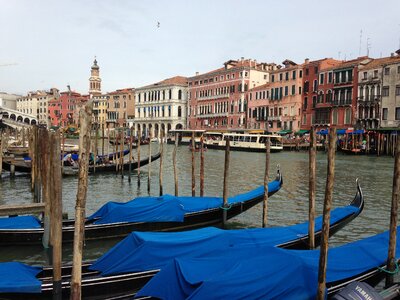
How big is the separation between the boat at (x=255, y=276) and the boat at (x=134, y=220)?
9.31 ft

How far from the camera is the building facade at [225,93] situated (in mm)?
39406

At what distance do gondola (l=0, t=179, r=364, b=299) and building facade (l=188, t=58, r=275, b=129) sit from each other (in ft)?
116

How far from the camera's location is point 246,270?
3393 millimetres

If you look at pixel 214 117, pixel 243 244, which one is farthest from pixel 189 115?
pixel 243 244

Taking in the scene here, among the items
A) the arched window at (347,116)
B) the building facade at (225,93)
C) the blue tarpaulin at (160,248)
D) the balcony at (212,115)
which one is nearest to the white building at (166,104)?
the building facade at (225,93)

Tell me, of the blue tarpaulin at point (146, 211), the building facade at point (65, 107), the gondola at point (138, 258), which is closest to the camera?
the gondola at point (138, 258)

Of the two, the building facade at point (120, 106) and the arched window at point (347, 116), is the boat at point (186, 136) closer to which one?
the arched window at point (347, 116)

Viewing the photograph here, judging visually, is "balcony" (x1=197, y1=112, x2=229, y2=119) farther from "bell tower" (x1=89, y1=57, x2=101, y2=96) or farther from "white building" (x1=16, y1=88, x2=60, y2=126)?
"white building" (x1=16, y1=88, x2=60, y2=126)

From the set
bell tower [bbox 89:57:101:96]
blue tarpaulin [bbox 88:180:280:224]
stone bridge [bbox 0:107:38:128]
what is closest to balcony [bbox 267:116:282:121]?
blue tarpaulin [bbox 88:180:280:224]

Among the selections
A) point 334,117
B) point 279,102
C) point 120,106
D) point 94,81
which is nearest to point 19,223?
point 334,117

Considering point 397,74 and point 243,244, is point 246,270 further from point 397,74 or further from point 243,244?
point 397,74

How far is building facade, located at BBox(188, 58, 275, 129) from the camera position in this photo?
39.4 meters

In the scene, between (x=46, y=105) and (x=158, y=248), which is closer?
(x=158, y=248)

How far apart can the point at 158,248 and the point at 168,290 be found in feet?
2.85
